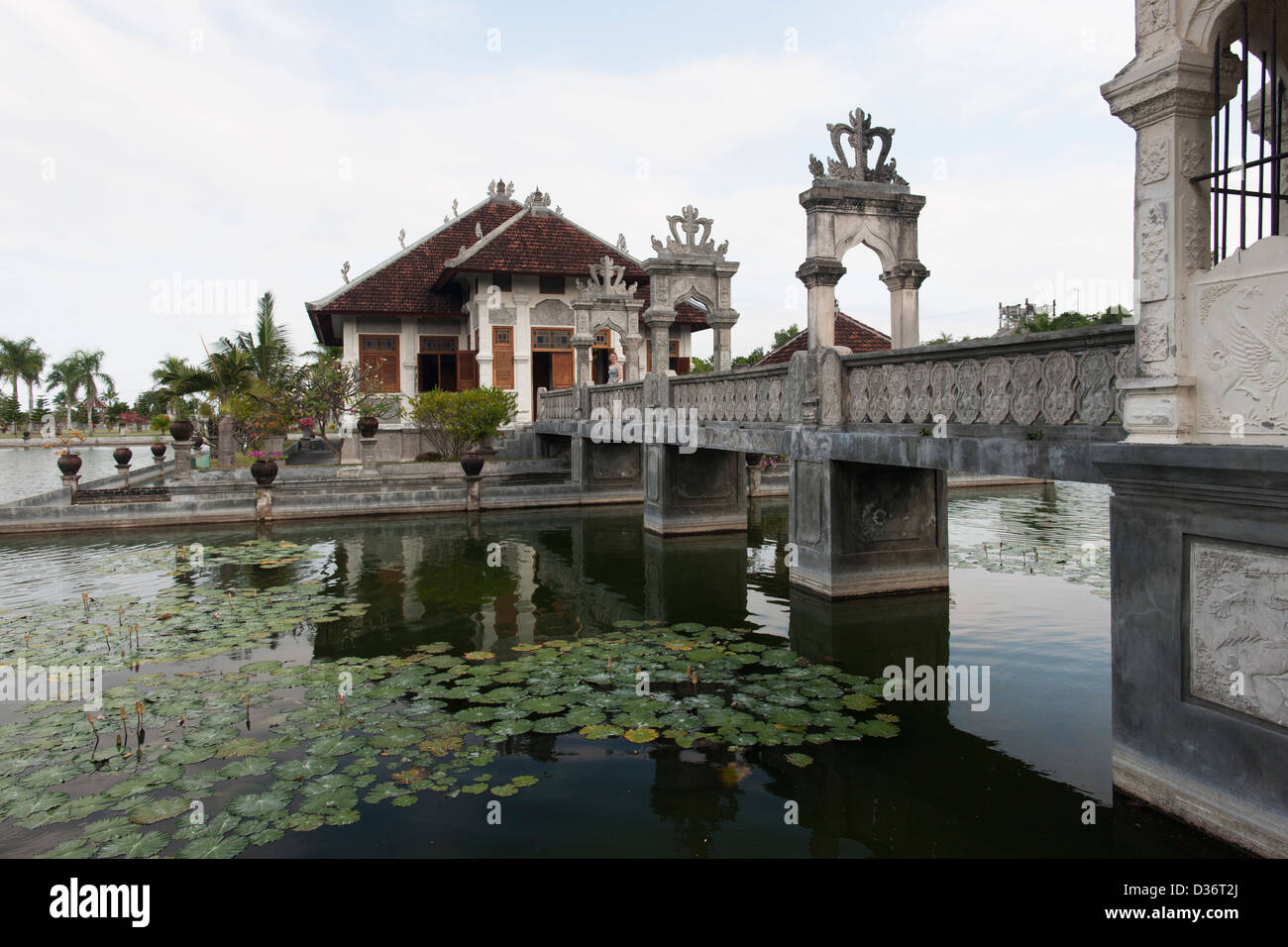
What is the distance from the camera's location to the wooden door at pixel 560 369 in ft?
100

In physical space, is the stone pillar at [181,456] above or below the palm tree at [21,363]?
below

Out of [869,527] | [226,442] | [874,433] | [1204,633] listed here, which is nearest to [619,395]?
[869,527]

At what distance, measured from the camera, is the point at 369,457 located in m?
24.0

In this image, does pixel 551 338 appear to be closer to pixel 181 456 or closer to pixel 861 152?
pixel 181 456

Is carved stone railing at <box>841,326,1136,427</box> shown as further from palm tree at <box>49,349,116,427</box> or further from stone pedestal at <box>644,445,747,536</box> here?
palm tree at <box>49,349,116,427</box>

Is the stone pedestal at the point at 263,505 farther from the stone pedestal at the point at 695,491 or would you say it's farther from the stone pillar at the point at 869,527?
the stone pillar at the point at 869,527

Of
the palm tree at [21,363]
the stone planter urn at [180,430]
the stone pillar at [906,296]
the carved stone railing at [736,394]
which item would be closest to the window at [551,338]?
the stone planter urn at [180,430]

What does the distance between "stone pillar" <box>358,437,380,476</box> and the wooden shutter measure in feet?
A: 20.7

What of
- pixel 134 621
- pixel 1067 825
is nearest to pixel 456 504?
pixel 134 621

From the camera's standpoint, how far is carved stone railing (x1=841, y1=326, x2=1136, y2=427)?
6.33 metres

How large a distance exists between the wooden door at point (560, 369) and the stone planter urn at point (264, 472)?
487 inches

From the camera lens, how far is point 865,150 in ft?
37.8

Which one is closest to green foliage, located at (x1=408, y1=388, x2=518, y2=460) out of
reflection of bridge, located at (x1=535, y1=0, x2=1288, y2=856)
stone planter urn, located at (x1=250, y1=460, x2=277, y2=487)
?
stone planter urn, located at (x1=250, y1=460, x2=277, y2=487)

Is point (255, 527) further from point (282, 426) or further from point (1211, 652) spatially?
point (1211, 652)
